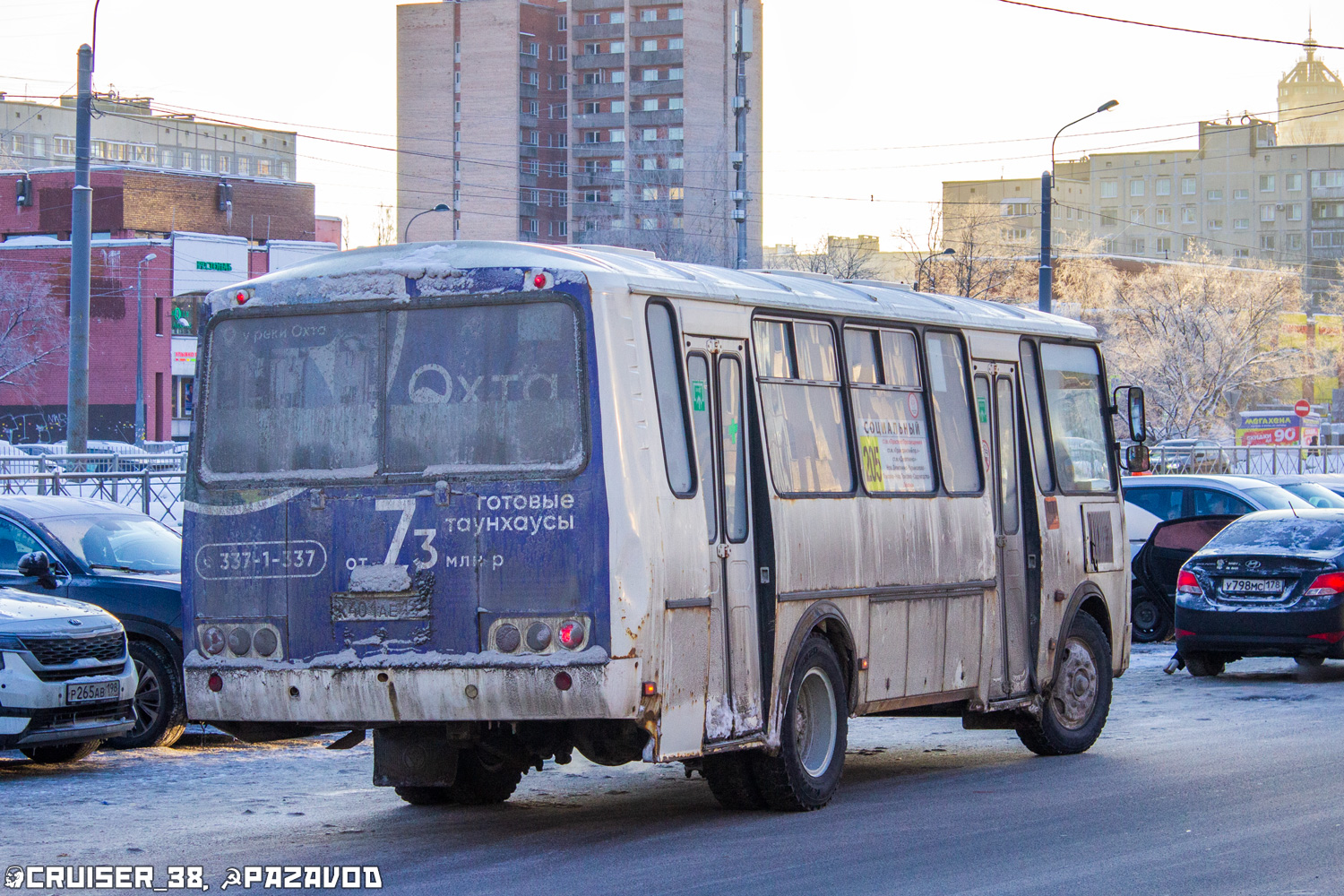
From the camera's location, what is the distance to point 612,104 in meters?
128

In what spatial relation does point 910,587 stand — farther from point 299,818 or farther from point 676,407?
point 299,818

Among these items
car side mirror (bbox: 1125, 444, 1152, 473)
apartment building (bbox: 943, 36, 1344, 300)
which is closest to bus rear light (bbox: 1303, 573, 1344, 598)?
car side mirror (bbox: 1125, 444, 1152, 473)

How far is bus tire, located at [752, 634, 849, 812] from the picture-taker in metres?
9.07

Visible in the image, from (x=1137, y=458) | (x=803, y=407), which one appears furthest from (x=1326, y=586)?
(x=803, y=407)

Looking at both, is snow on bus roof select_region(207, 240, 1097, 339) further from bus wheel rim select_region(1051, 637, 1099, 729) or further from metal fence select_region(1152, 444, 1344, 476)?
metal fence select_region(1152, 444, 1344, 476)

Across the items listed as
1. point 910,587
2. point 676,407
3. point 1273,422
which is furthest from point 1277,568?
point 1273,422

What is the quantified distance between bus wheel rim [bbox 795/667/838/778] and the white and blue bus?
0.01 meters

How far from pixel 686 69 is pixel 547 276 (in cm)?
11946

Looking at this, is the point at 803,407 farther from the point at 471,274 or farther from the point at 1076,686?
the point at 1076,686

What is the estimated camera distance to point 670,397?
330 inches

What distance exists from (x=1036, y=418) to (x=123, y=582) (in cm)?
663

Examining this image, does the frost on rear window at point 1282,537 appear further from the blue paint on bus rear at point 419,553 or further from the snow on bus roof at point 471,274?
the blue paint on bus rear at point 419,553

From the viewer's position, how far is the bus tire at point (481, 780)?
9.62m

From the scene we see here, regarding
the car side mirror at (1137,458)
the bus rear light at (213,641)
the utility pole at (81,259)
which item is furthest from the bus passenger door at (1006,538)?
the utility pole at (81,259)
